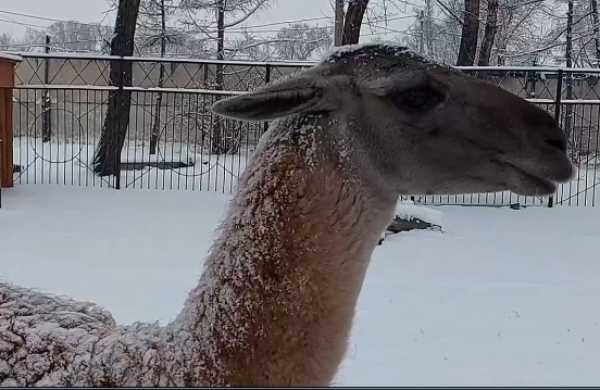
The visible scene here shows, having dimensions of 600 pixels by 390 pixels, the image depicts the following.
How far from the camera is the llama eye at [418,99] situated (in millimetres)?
2299

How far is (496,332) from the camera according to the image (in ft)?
18.9

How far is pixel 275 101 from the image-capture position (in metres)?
2.10

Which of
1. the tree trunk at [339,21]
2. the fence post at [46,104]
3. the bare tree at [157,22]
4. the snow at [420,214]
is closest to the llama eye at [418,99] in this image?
the snow at [420,214]

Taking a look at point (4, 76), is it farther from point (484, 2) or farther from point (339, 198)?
point (484, 2)

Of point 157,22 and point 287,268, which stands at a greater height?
point 157,22

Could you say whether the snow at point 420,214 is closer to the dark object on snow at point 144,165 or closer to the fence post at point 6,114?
the fence post at point 6,114

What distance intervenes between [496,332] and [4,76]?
8.13 metres

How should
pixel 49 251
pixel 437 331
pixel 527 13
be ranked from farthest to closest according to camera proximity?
pixel 527 13 < pixel 49 251 < pixel 437 331

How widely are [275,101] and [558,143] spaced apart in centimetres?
89

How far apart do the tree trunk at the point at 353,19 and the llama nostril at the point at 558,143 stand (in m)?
11.6

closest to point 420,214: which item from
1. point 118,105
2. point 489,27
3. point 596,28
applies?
point 118,105

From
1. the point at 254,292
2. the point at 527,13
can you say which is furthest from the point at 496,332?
the point at 527,13

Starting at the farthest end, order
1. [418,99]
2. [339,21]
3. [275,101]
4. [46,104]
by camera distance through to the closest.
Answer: [46,104] < [339,21] < [418,99] < [275,101]

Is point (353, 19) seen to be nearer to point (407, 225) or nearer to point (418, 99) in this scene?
point (407, 225)
